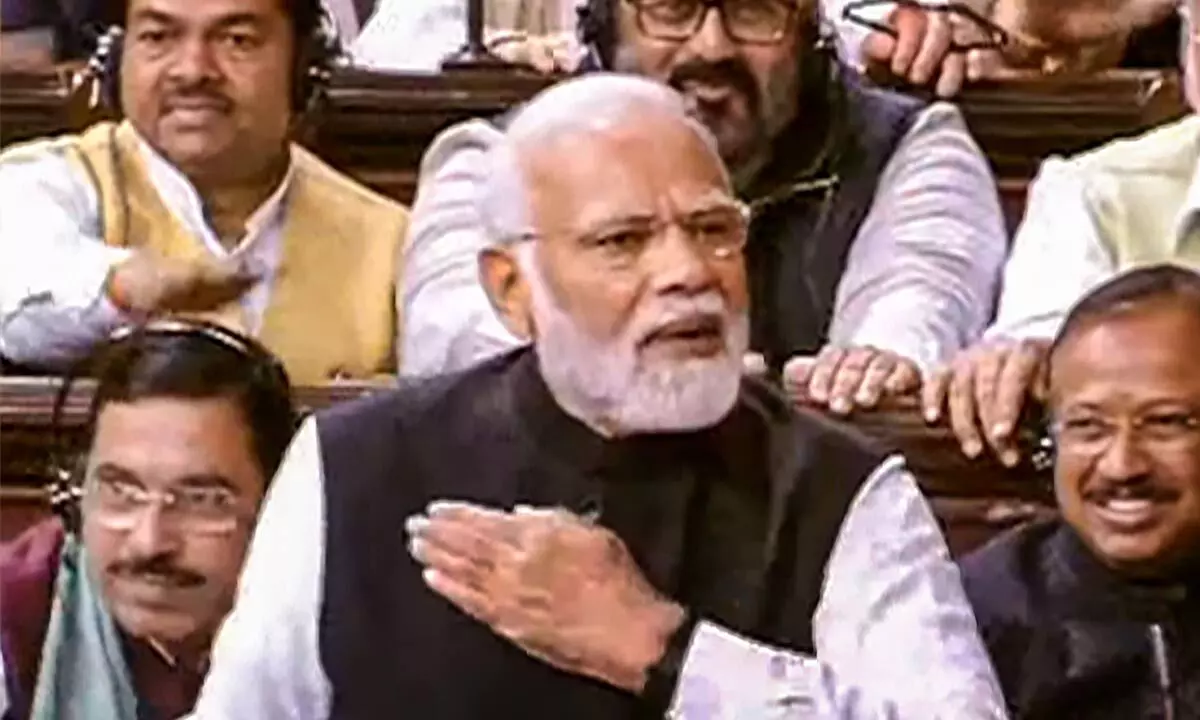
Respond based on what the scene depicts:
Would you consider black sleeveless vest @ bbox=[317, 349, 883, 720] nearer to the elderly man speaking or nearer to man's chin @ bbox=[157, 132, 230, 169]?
the elderly man speaking

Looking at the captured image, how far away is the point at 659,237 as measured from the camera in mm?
1772

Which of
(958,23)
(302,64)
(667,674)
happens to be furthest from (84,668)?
(958,23)

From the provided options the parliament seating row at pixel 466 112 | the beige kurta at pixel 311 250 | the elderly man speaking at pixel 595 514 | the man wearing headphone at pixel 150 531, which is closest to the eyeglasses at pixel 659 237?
the elderly man speaking at pixel 595 514

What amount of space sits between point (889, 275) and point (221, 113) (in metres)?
0.47

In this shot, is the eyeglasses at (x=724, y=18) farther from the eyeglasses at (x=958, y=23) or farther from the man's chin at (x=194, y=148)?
the man's chin at (x=194, y=148)

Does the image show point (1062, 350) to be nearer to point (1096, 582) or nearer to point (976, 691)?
point (1096, 582)

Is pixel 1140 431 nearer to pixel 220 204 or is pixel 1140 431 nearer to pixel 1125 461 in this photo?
pixel 1125 461

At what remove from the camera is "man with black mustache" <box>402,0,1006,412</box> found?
91.4 inches

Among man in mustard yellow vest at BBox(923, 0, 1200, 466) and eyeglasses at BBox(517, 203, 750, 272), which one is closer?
eyeglasses at BBox(517, 203, 750, 272)

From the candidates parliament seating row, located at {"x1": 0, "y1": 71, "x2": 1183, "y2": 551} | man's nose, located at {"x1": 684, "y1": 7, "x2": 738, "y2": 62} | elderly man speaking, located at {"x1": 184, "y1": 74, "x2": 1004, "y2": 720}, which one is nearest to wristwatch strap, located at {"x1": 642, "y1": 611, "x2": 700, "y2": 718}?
elderly man speaking, located at {"x1": 184, "y1": 74, "x2": 1004, "y2": 720}

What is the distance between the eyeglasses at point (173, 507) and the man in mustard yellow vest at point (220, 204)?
320mm

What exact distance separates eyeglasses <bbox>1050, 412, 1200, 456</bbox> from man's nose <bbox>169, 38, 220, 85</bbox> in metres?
0.71

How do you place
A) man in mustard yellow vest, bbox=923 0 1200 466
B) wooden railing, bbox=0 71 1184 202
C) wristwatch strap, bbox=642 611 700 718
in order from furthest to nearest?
1. wooden railing, bbox=0 71 1184 202
2. man in mustard yellow vest, bbox=923 0 1200 466
3. wristwatch strap, bbox=642 611 700 718

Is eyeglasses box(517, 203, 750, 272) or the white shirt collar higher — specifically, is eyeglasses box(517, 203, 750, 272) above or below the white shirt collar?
above
